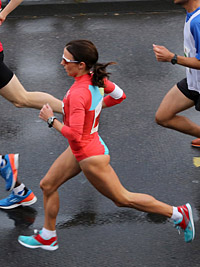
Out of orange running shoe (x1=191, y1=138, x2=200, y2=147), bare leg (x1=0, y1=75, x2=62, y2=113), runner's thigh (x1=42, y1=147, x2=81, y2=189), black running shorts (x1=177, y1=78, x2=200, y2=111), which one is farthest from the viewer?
orange running shoe (x1=191, y1=138, x2=200, y2=147)

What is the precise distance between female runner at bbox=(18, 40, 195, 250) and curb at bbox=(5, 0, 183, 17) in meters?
6.17

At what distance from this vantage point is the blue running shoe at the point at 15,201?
234 inches

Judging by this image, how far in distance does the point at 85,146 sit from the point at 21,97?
5.90 ft

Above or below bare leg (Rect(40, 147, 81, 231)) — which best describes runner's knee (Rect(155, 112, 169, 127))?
below

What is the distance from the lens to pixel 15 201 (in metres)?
5.96

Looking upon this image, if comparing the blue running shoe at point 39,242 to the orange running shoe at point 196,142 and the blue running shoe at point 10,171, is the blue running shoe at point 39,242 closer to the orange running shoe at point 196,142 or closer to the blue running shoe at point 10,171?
the blue running shoe at point 10,171

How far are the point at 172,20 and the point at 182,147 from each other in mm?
4342

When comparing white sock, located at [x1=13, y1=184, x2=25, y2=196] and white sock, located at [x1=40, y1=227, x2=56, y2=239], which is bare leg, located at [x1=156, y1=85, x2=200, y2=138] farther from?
white sock, located at [x1=40, y1=227, x2=56, y2=239]

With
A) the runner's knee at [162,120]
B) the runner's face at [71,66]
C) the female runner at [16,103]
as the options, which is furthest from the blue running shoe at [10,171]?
the runner's knee at [162,120]

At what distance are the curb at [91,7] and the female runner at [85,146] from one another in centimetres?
617

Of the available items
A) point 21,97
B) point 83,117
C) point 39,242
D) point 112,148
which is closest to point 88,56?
point 83,117

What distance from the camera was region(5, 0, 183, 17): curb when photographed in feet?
36.9

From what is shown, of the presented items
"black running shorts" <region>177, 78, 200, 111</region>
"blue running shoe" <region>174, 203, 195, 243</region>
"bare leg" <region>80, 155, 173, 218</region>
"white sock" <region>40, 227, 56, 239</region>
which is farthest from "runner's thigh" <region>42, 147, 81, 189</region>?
"black running shorts" <region>177, 78, 200, 111</region>

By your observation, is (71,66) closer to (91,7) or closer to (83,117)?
(83,117)
